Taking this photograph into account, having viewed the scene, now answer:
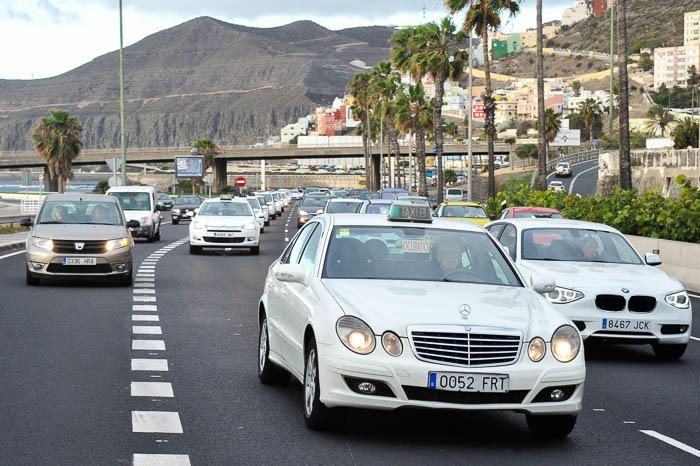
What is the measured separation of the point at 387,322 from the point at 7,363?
5.09 metres

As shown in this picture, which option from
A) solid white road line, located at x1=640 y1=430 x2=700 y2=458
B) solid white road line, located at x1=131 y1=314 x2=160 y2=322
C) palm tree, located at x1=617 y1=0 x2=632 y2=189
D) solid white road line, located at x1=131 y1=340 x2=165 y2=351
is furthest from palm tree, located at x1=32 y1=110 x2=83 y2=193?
solid white road line, located at x1=640 y1=430 x2=700 y2=458

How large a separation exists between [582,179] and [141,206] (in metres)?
66.7

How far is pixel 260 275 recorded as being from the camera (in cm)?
2511

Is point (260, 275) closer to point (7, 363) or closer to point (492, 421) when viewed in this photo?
point (7, 363)

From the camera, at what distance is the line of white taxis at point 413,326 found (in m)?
7.86

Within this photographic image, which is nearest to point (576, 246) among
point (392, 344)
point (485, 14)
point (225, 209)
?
point (392, 344)

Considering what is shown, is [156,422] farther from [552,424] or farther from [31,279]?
[31,279]

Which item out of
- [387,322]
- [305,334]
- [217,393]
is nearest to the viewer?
[387,322]

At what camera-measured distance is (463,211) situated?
109 ft

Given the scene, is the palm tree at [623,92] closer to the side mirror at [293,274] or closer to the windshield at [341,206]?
the windshield at [341,206]

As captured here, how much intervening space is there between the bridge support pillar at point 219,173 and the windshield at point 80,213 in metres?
142

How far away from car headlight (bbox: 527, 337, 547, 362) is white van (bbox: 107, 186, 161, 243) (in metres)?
31.6

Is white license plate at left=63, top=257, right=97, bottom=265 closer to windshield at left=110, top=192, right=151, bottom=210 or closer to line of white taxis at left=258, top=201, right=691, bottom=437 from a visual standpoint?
line of white taxis at left=258, top=201, right=691, bottom=437

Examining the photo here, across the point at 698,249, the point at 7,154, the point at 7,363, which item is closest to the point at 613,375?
the point at 7,363
